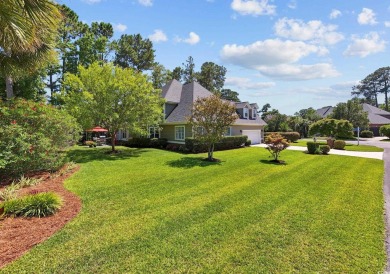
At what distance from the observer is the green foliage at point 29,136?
793 cm

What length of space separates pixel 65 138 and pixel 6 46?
18.9 ft

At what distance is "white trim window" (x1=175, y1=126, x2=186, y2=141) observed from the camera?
22.4 meters

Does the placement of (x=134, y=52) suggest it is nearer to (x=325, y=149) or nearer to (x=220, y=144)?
(x=220, y=144)

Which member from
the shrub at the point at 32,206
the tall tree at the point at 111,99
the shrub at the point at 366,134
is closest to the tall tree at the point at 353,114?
the shrub at the point at 366,134

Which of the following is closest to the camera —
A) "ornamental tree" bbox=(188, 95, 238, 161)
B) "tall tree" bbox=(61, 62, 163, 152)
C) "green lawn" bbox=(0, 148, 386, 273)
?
"green lawn" bbox=(0, 148, 386, 273)

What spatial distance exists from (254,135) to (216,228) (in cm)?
2472

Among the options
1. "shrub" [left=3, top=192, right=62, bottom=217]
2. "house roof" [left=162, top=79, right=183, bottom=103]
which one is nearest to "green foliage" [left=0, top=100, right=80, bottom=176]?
"shrub" [left=3, top=192, right=62, bottom=217]

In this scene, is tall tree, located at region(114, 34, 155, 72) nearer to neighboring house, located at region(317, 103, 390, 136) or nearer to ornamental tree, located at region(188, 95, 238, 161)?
ornamental tree, located at region(188, 95, 238, 161)

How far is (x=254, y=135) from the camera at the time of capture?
28.8 meters

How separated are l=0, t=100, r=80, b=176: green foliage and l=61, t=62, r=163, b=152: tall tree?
5666 millimetres

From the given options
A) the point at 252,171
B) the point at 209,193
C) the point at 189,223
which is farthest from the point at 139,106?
the point at 189,223

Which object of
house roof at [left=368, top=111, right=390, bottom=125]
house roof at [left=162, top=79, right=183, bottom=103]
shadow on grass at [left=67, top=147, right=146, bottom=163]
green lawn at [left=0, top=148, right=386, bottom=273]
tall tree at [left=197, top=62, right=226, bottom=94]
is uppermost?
tall tree at [left=197, top=62, right=226, bottom=94]

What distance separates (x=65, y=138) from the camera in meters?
10.8

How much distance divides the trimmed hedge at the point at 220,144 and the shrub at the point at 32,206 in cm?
1345
